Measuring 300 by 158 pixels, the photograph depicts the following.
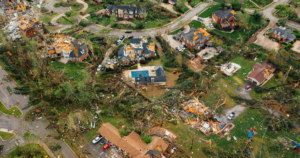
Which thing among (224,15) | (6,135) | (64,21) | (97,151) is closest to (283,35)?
(224,15)

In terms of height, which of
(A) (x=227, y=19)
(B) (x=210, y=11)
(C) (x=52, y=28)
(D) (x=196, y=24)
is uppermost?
(A) (x=227, y=19)

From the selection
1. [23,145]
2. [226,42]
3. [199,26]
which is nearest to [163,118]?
[23,145]

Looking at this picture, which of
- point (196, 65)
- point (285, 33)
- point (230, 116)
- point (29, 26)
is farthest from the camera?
point (29, 26)

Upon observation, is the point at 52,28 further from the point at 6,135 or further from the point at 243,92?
the point at 243,92

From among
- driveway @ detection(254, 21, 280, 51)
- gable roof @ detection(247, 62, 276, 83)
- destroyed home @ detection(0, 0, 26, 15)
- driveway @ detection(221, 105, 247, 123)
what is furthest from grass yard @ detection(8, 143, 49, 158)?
driveway @ detection(254, 21, 280, 51)

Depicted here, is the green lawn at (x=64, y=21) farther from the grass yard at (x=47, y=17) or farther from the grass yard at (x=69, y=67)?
the grass yard at (x=69, y=67)

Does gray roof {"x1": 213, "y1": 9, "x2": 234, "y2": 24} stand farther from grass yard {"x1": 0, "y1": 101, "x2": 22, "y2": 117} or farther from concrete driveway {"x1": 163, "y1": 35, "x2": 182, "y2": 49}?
grass yard {"x1": 0, "y1": 101, "x2": 22, "y2": 117}

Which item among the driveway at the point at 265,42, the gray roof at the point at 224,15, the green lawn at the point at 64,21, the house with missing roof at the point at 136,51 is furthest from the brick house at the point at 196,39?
the green lawn at the point at 64,21
